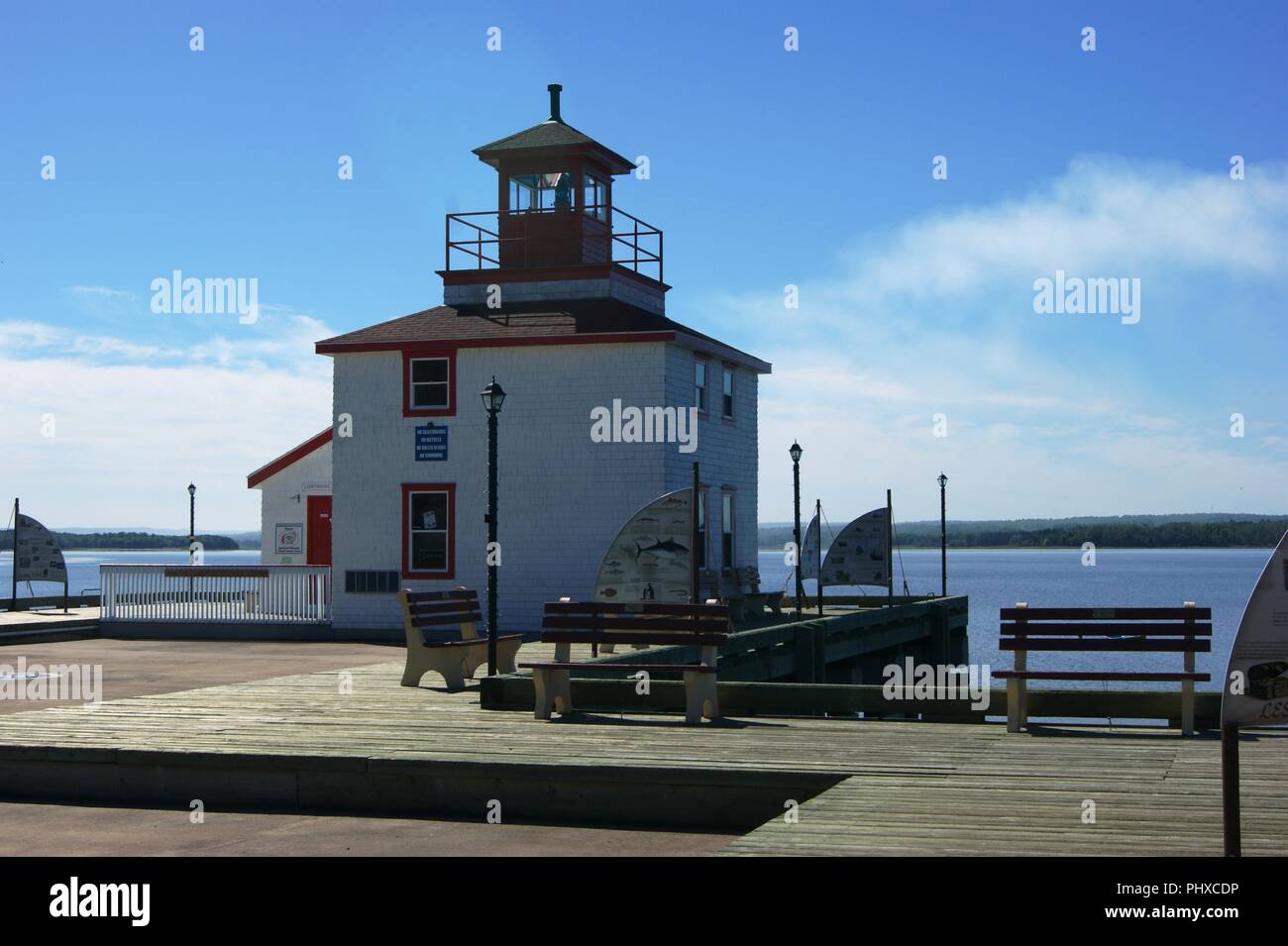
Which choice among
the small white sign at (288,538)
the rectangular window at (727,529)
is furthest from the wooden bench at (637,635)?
the small white sign at (288,538)

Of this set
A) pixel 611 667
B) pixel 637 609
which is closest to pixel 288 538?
pixel 611 667

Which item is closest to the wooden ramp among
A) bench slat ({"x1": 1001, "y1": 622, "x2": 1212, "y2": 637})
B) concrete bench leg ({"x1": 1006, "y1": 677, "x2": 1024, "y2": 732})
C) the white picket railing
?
concrete bench leg ({"x1": 1006, "y1": 677, "x2": 1024, "y2": 732})

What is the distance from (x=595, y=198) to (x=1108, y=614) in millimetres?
21890

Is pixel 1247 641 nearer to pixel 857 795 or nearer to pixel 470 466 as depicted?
pixel 857 795

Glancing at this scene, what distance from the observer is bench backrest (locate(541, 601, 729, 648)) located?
43.5ft

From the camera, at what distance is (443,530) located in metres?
28.9

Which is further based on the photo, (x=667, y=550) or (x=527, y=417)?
(x=527, y=417)

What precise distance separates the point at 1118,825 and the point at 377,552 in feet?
72.5

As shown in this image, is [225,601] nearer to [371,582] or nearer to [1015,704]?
[371,582]

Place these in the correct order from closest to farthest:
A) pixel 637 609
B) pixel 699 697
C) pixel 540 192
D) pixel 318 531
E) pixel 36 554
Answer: pixel 699 697
pixel 637 609
pixel 540 192
pixel 36 554
pixel 318 531

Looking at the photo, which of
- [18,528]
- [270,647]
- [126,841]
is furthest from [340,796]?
[18,528]

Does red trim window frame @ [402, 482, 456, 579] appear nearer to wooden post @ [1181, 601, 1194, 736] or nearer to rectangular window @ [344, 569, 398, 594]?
rectangular window @ [344, 569, 398, 594]

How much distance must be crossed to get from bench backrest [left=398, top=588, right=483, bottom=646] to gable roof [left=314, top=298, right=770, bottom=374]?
1079cm

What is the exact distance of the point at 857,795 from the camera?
31.5ft
